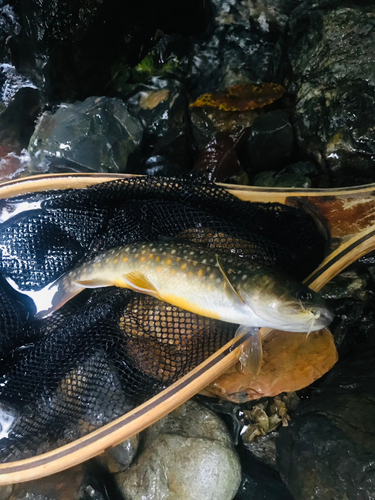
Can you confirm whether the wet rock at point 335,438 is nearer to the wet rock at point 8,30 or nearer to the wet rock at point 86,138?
the wet rock at point 86,138

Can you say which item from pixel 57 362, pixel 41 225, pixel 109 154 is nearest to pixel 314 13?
pixel 109 154

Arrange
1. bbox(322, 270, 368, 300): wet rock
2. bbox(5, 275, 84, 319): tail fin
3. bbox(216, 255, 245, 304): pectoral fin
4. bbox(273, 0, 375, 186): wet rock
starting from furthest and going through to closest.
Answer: bbox(273, 0, 375, 186): wet rock
bbox(322, 270, 368, 300): wet rock
bbox(5, 275, 84, 319): tail fin
bbox(216, 255, 245, 304): pectoral fin

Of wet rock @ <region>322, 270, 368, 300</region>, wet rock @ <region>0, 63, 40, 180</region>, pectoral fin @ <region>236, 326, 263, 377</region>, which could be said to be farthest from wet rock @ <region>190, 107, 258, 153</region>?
pectoral fin @ <region>236, 326, 263, 377</region>

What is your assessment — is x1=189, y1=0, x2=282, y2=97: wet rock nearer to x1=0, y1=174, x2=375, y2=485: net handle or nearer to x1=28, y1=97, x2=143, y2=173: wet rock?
x1=28, y1=97, x2=143, y2=173: wet rock

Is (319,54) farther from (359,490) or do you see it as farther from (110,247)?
(359,490)

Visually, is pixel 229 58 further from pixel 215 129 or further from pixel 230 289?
pixel 230 289

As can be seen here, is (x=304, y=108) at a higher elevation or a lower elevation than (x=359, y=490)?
higher

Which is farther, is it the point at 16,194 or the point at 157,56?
the point at 157,56
